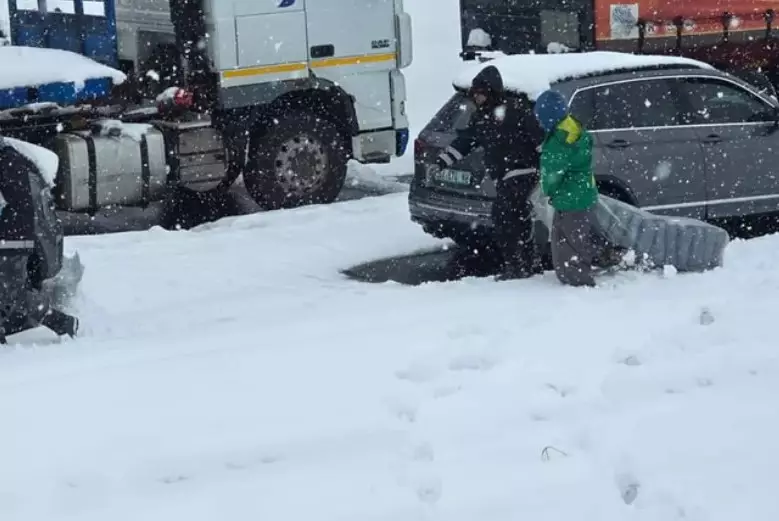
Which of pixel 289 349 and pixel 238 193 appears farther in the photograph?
pixel 238 193

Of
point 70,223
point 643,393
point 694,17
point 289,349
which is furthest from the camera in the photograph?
point 694,17

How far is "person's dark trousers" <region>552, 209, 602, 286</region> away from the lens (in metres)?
9.30

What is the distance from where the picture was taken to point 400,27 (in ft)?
44.2

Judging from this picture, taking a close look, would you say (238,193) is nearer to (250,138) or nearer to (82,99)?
(250,138)

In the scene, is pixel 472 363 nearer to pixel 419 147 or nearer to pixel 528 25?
pixel 419 147

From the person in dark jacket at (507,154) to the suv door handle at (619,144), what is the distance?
821mm

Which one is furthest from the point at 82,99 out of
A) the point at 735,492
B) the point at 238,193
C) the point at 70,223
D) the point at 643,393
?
the point at 735,492

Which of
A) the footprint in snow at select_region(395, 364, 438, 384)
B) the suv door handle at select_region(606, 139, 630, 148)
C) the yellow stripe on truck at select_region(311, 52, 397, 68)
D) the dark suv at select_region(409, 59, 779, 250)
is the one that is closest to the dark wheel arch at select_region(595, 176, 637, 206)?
the dark suv at select_region(409, 59, 779, 250)

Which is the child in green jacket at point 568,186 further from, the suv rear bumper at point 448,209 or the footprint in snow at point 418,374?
the footprint in snow at point 418,374

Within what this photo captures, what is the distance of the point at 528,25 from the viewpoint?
16.0 meters

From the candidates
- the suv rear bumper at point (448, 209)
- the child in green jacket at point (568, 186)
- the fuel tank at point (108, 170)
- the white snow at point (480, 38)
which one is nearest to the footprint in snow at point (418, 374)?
the child in green jacket at point (568, 186)

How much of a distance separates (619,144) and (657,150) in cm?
35

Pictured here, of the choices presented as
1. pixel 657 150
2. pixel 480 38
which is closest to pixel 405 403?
pixel 657 150

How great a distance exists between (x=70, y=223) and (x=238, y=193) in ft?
7.04
